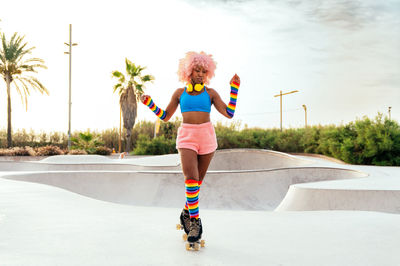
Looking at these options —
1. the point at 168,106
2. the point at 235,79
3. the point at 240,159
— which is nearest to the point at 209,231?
the point at 168,106

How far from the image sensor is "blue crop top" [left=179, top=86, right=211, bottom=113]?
3.94m

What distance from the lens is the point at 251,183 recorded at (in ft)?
35.8

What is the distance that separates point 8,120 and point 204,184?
25.9 m

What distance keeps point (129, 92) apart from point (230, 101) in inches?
1371

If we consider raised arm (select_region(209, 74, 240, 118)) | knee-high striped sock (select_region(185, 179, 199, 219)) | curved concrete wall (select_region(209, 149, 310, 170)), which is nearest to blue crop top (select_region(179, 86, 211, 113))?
raised arm (select_region(209, 74, 240, 118))

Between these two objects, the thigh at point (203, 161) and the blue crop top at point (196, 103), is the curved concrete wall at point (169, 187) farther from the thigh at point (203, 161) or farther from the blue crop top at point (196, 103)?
the blue crop top at point (196, 103)

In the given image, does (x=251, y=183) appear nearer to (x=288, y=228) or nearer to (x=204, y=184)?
(x=204, y=184)

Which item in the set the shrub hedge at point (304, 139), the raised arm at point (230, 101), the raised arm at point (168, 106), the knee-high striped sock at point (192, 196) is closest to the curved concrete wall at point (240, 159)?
the shrub hedge at point (304, 139)

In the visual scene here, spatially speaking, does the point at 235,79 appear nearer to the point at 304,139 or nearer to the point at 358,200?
the point at 358,200

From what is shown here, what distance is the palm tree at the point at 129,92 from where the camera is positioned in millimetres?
37312

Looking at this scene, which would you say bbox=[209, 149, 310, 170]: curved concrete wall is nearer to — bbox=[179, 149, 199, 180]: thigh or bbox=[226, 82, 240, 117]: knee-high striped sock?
bbox=[226, 82, 240, 117]: knee-high striped sock

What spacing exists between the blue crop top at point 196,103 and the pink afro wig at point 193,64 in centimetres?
22

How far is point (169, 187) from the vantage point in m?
10.5

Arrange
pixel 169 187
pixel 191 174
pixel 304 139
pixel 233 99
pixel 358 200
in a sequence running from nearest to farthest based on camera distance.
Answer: pixel 191 174 < pixel 233 99 < pixel 358 200 < pixel 169 187 < pixel 304 139
